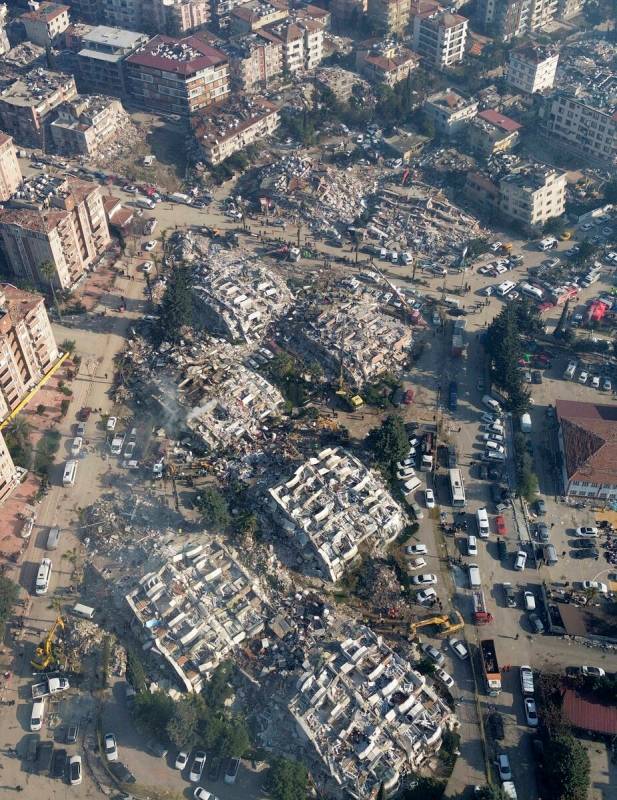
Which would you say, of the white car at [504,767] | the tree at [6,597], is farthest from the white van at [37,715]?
the white car at [504,767]

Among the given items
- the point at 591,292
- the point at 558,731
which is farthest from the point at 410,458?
the point at 591,292

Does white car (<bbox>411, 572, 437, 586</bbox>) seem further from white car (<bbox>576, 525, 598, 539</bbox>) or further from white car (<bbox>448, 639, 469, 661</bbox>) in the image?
white car (<bbox>576, 525, 598, 539</bbox>)

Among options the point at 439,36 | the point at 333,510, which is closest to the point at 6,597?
the point at 333,510

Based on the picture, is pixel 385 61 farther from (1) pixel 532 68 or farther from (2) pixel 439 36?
(1) pixel 532 68

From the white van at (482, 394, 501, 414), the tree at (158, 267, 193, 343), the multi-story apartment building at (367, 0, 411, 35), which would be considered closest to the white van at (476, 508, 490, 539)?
the white van at (482, 394, 501, 414)

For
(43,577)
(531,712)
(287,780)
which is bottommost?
(531,712)

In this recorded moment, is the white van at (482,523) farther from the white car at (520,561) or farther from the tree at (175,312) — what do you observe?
the tree at (175,312)

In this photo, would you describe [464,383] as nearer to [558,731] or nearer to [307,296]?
[307,296]
